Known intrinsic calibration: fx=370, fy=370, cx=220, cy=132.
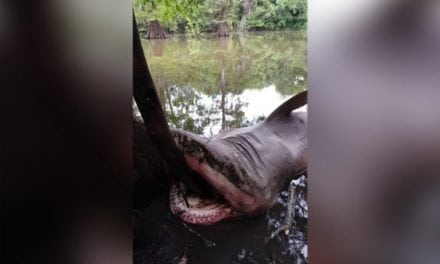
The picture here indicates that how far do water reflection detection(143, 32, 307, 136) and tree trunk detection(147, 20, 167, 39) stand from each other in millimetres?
17

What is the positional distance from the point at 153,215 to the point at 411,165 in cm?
73

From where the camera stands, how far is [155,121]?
114 centimetres

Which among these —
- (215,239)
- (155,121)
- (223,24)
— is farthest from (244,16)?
(215,239)

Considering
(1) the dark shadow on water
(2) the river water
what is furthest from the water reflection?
(1) the dark shadow on water

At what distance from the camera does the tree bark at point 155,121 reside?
3.58 ft

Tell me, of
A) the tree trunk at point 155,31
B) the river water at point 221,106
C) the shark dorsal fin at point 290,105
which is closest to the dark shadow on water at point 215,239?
the river water at point 221,106

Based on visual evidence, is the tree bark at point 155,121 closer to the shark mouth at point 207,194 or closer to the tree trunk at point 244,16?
the shark mouth at point 207,194

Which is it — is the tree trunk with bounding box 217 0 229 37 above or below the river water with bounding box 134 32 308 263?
above

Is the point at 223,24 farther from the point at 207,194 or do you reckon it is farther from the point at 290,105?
the point at 207,194

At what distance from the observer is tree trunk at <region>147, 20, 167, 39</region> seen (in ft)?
3.67

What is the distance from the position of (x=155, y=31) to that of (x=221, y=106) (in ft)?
1.00

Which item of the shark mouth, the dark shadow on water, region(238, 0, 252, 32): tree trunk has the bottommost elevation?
the dark shadow on water

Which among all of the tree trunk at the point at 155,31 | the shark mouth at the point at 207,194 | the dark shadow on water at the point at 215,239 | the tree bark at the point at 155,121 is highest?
the tree trunk at the point at 155,31

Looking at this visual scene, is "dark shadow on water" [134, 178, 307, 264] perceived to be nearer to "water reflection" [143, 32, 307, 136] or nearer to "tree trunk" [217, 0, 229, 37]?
"water reflection" [143, 32, 307, 136]
